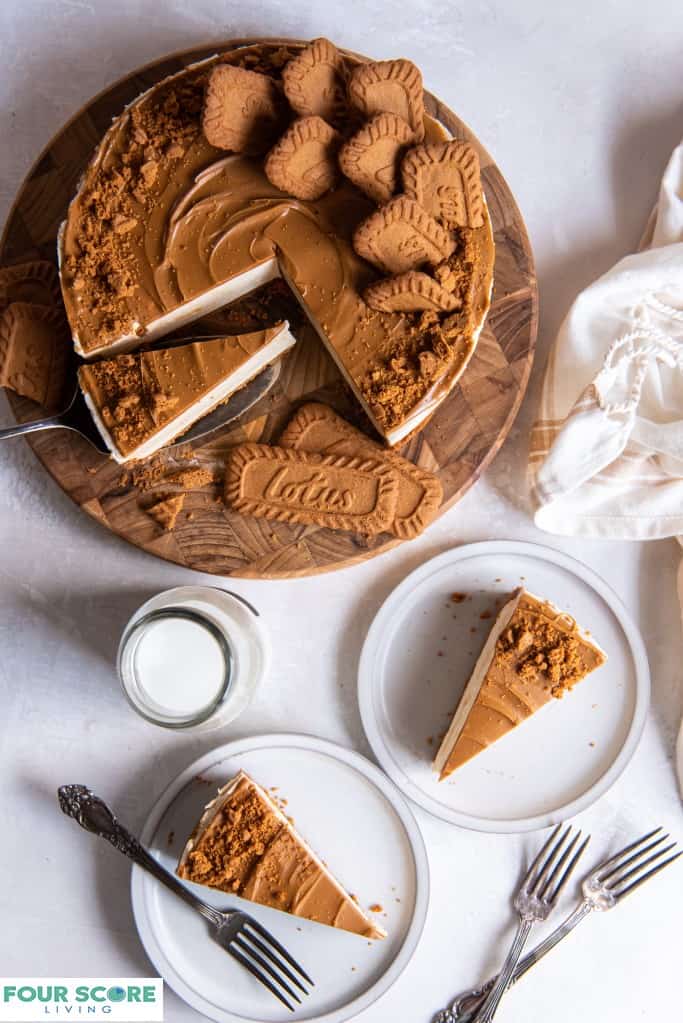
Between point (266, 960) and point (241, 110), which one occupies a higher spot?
point (241, 110)

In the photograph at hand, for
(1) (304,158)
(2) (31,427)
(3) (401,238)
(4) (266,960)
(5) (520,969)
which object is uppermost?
(1) (304,158)

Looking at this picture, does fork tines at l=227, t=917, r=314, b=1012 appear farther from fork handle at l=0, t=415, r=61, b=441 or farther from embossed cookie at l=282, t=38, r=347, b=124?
embossed cookie at l=282, t=38, r=347, b=124

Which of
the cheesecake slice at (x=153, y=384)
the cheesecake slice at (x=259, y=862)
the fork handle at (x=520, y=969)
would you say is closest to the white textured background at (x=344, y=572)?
the fork handle at (x=520, y=969)

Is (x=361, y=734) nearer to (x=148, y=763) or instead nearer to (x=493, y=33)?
(x=148, y=763)

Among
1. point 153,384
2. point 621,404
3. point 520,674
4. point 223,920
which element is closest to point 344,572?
point 520,674

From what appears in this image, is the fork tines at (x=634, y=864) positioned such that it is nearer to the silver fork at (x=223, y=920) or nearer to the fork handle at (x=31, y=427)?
the silver fork at (x=223, y=920)

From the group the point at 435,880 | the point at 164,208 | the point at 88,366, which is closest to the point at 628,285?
the point at 164,208

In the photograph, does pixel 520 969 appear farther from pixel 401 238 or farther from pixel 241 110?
pixel 241 110
